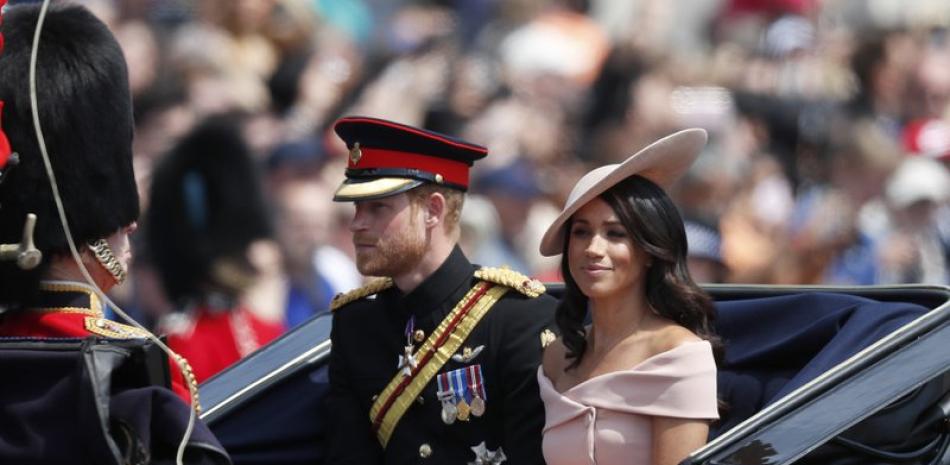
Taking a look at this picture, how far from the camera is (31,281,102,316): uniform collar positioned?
4855 millimetres

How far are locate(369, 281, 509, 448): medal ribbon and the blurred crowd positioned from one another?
2869 millimetres

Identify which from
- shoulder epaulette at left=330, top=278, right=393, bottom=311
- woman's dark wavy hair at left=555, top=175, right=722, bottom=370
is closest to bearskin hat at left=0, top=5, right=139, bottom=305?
shoulder epaulette at left=330, top=278, right=393, bottom=311

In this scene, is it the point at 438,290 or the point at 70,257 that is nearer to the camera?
the point at 70,257

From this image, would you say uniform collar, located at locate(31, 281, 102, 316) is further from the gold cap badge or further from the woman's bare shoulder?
the woman's bare shoulder

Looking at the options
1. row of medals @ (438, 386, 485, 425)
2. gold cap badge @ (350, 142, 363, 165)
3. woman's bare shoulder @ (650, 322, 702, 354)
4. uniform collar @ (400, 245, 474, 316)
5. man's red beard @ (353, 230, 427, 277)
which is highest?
gold cap badge @ (350, 142, 363, 165)

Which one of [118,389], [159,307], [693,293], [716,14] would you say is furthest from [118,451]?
[716,14]

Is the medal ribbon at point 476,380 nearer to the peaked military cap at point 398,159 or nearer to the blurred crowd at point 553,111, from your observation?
the peaked military cap at point 398,159

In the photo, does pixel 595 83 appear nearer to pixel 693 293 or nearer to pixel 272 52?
pixel 272 52

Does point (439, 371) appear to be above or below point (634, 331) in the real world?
below

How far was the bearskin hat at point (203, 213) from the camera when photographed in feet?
27.9

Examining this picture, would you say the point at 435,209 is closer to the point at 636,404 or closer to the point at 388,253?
the point at 388,253

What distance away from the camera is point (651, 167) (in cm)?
491

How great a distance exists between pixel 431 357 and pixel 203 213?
3.56 metres

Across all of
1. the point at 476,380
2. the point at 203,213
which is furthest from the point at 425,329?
the point at 203,213
